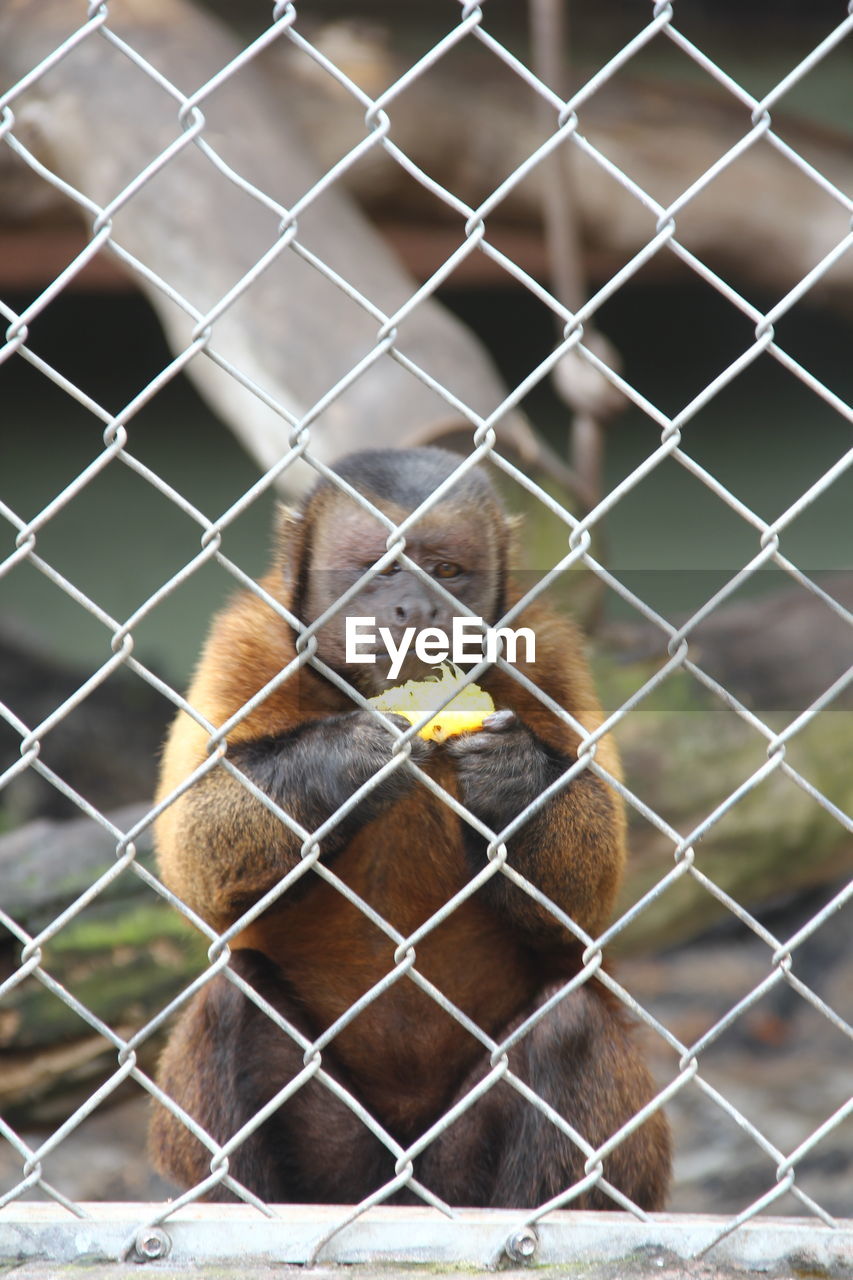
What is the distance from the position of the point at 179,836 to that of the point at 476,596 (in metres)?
0.82

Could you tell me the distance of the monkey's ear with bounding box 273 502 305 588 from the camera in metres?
3.06

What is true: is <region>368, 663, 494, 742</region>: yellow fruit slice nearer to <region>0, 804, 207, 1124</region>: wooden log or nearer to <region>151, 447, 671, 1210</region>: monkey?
<region>151, 447, 671, 1210</region>: monkey

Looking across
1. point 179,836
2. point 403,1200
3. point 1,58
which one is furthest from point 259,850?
point 1,58

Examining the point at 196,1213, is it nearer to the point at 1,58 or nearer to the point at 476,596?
the point at 476,596

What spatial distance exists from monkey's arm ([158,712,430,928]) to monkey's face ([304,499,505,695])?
0.88 feet

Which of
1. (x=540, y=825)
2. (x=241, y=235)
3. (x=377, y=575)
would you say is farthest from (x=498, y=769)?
(x=241, y=235)

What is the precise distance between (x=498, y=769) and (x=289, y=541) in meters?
0.91

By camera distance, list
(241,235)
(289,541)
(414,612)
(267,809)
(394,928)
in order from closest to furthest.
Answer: (267,809) → (414,612) → (394,928) → (289,541) → (241,235)

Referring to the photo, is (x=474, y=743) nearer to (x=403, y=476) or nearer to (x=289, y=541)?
(x=403, y=476)

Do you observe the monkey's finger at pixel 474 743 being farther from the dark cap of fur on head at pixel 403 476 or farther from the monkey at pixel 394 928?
the dark cap of fur on head at pixel 403 476

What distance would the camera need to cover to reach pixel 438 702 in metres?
2.40

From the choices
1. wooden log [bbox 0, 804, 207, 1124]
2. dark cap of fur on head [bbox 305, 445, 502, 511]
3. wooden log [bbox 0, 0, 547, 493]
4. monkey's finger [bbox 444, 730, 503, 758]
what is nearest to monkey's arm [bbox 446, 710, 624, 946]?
monkey's finger [bbox 444, 730, 503, 758]

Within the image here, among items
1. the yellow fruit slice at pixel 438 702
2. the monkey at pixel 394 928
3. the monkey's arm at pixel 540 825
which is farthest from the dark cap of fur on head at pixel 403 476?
the monkey's arm at pixel 540 825

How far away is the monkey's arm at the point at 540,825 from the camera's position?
243cm
